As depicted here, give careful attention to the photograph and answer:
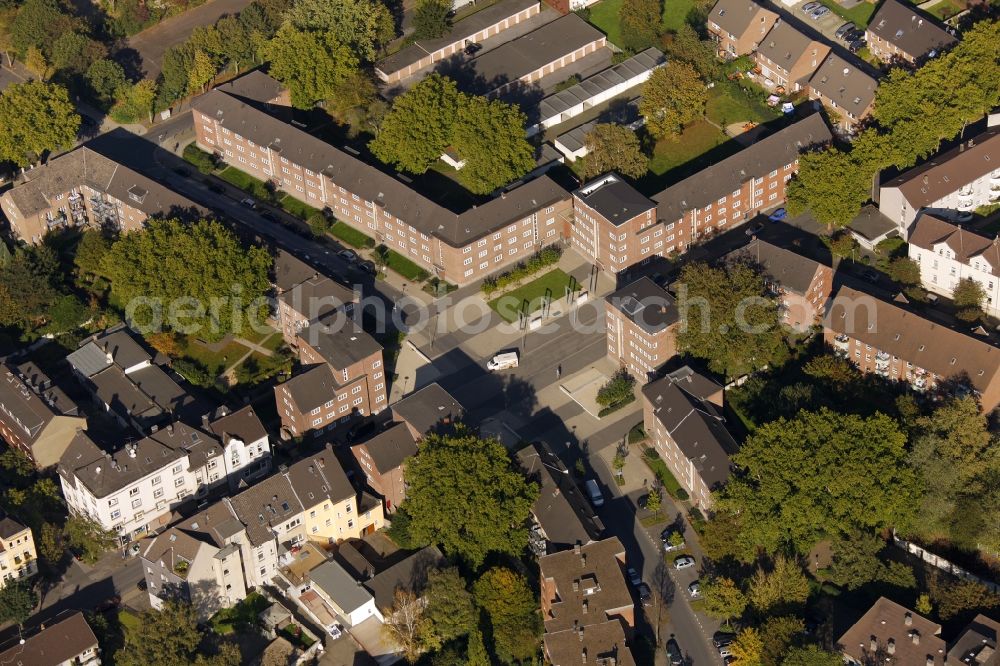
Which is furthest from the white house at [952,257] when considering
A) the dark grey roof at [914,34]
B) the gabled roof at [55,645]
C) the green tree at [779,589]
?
the gabled roof at [55,645]

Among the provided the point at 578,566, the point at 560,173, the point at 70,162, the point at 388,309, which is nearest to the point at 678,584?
the point at 578,566

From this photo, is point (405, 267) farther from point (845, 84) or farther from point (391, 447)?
point (845, 84)

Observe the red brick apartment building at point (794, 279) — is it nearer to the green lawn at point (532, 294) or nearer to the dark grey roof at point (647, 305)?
the dark grey roof at point (647, 305)

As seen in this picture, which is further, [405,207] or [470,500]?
[405,207]

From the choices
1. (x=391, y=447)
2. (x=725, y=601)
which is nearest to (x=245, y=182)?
(x=391, y=447)

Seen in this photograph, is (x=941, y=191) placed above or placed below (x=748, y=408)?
above

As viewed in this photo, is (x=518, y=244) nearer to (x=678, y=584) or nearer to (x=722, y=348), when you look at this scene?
(x=722, y=348)
